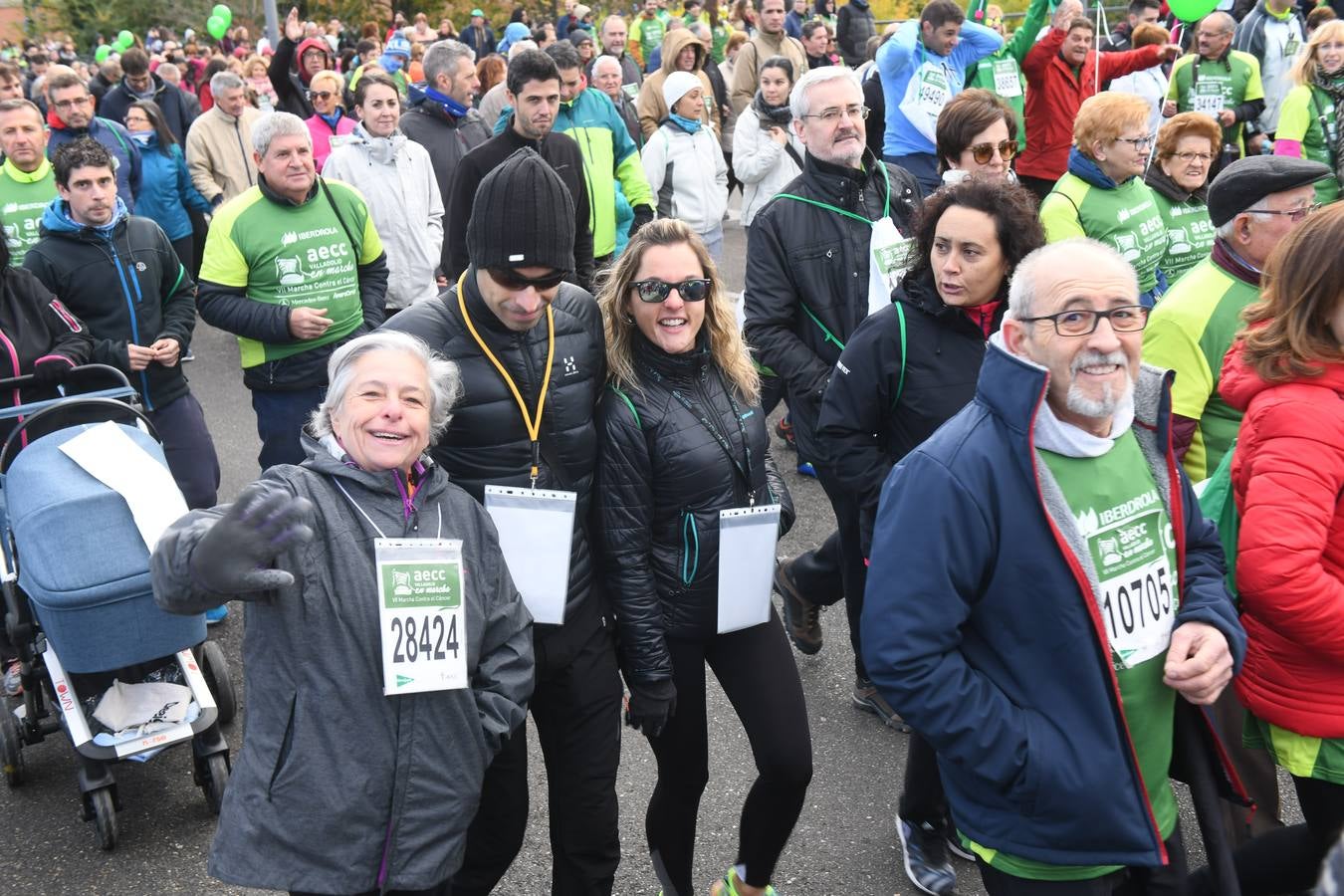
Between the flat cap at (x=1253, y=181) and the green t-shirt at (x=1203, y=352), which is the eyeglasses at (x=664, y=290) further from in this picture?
the flat cap at (x=1253, y=181)

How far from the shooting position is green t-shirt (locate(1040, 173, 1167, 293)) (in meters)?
5.27

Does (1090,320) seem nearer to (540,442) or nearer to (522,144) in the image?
(540,442)

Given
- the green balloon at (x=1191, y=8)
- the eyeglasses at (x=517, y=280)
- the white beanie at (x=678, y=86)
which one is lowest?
→ the eyeglasses at (x=517, y=280)

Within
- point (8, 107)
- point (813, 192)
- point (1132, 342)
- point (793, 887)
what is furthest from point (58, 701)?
point (8, 107)

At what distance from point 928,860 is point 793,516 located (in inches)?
46.1

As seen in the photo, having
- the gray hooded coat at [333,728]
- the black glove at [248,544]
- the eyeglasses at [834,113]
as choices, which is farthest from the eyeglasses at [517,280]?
the eyeglasses at [834,113]

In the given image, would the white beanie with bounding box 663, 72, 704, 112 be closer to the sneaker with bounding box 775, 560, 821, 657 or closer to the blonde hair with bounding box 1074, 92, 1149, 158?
the blonde hair with bounding box 1074, 92, 1149, 158

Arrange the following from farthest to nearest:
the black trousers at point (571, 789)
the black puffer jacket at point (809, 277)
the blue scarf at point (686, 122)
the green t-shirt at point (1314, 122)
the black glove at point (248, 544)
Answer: the blue scarf at point (686, 122) → the green t-shirt at point (1314, 122) → the black puffer jacket at point (809, 277) → the black trousers at point (571, 789) → the black glove at point (248, 544)

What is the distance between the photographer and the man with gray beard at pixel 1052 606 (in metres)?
2.42

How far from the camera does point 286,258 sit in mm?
5500

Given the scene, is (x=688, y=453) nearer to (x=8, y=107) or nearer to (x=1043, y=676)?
(x=1043, y=676)

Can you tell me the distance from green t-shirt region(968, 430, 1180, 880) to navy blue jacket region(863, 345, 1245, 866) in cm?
6

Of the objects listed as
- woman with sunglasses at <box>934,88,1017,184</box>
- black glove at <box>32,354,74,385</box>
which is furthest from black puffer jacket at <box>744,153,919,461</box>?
black glove at <box>32,354,74,385</box>

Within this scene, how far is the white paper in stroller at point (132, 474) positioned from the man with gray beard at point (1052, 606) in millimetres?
2592
